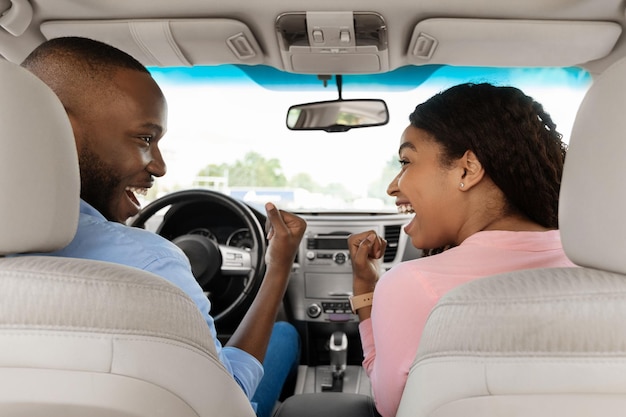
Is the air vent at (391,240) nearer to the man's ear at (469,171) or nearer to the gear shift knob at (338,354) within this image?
the gear shift knob at (338,354)

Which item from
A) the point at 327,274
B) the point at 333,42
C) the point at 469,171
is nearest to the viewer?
the point at 469,171

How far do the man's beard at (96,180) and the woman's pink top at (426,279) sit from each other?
720mm

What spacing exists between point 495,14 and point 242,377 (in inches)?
64.0

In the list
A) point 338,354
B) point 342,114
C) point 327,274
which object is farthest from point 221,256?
point 342,114

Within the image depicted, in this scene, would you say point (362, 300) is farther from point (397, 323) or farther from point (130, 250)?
point (130, 250)

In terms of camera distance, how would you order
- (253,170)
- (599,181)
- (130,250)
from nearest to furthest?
(599,181)
(130,250)
(253,170)

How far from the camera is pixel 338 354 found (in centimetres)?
344

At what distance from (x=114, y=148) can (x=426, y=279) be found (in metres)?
0.82

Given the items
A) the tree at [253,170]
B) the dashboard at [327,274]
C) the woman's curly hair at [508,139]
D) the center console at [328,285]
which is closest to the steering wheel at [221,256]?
the dashboard at [327,274]

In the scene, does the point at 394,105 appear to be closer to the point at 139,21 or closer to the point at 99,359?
the point at 139,21

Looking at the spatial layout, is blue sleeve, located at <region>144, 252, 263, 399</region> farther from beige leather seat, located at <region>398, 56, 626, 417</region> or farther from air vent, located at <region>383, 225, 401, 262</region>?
air vent, located at <region>383, 225, 401, 262</region>

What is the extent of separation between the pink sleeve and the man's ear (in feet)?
1.29

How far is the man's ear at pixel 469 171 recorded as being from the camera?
1661 millimetres

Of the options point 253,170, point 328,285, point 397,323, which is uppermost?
point 397,323
